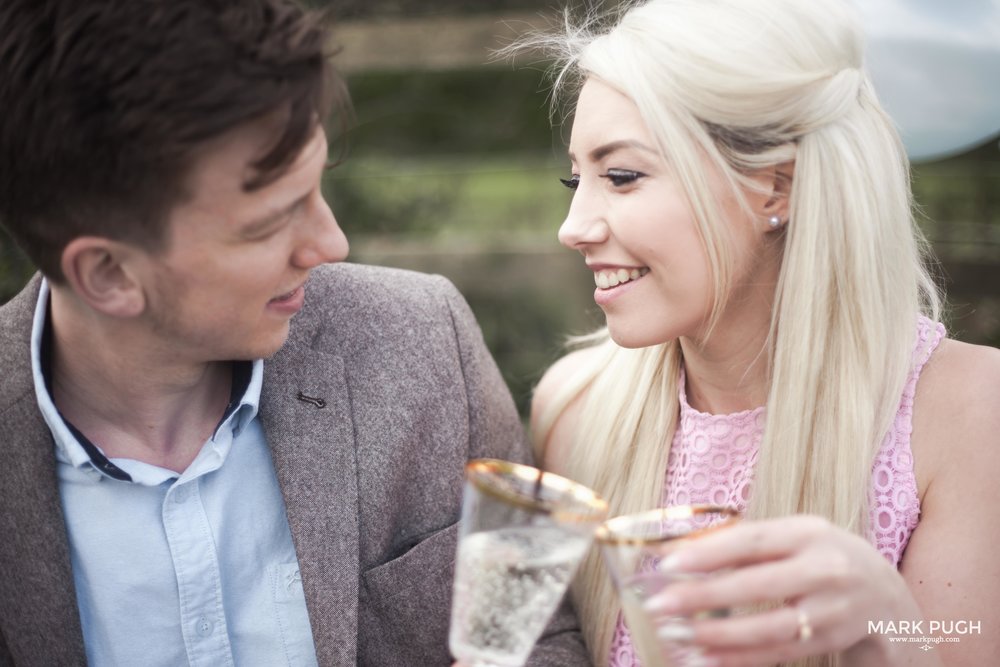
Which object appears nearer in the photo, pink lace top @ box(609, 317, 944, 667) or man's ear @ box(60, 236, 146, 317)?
man's ear @ box(60, 236, 146, 317)

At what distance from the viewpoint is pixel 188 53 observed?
5.90ft

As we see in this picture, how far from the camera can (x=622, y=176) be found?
7.09ft

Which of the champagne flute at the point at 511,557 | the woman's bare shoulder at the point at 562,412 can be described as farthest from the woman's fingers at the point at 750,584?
the woman's bare shoulder at the point at 562,412

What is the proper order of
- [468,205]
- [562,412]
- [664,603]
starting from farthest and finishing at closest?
[468,205], [562,412], [664,603]

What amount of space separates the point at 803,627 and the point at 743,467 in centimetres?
94

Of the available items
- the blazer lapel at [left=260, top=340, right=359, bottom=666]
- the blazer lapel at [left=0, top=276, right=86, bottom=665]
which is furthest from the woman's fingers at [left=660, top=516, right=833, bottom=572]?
the blazer lapel at [left=0, top=276, right=86, bottom=665]

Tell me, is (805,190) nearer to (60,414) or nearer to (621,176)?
(621,176)

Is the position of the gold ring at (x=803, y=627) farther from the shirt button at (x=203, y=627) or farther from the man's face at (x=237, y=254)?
the shirt button at (x=203, y=627)

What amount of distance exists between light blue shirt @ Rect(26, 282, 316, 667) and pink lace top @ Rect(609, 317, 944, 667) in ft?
2.81

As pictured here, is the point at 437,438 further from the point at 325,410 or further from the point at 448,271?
the point at 448,271

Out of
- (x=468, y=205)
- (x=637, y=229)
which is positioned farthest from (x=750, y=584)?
(x=468, y=205)

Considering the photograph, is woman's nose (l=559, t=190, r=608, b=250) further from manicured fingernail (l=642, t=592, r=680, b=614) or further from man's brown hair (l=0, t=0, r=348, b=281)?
manicured fingernail (l=642, t=592, r=680, b=614)

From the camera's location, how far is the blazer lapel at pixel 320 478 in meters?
2.13

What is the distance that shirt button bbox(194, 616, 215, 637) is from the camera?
6.86 ft
